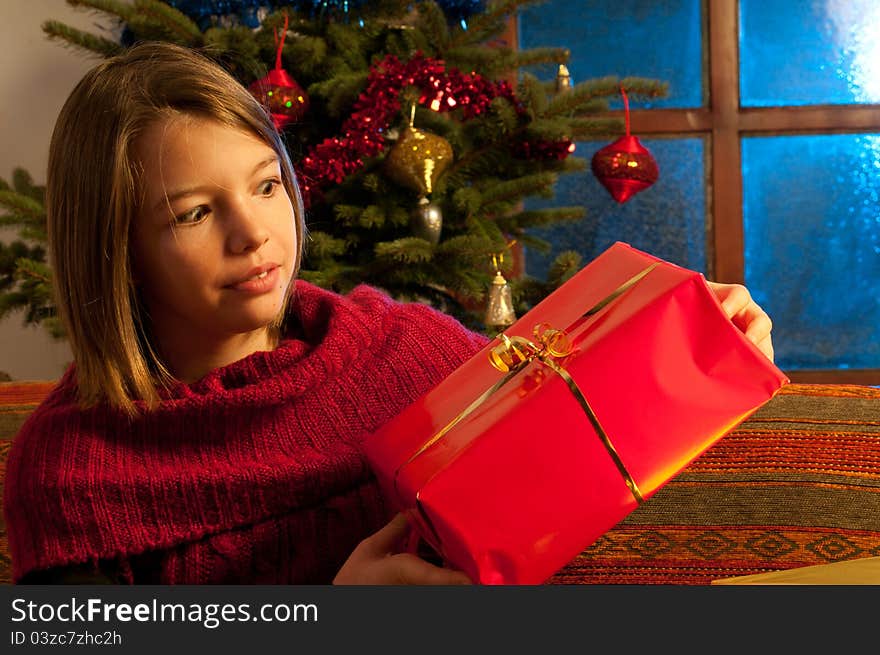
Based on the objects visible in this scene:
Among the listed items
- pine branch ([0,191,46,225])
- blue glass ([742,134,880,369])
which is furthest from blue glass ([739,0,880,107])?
pine branch ([0,191,46,225])

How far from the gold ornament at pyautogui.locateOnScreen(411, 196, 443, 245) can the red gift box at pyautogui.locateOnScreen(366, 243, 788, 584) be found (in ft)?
3.83

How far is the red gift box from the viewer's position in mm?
680

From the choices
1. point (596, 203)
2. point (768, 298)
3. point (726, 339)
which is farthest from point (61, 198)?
point (768, 298)

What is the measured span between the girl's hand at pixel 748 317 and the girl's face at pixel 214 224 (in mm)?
413

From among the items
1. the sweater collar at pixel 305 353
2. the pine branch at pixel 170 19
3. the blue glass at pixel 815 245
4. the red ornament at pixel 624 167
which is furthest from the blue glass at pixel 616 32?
the sweater collar at pixel 305 353

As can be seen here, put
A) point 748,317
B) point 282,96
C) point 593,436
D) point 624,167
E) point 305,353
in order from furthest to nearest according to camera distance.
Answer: point 624,167, point 282,96, point 305,353, point 748,317, point 593,436

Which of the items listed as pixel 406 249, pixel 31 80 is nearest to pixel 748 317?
pixel 406 249

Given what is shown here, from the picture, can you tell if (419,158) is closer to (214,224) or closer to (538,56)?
(538,56)

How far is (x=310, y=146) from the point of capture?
2.00 m

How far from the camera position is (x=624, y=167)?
2121 millimetres

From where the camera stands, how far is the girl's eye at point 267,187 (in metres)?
0.94

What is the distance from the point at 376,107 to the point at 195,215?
0.96 meters

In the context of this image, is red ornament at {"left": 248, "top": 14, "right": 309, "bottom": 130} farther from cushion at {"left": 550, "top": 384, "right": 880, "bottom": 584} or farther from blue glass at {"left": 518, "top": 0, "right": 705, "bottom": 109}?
blue glass at {"left": 518, "top": 0, "right": 705, "bottom": 109}

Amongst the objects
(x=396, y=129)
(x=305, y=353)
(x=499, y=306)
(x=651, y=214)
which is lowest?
(x=651, y=214)
